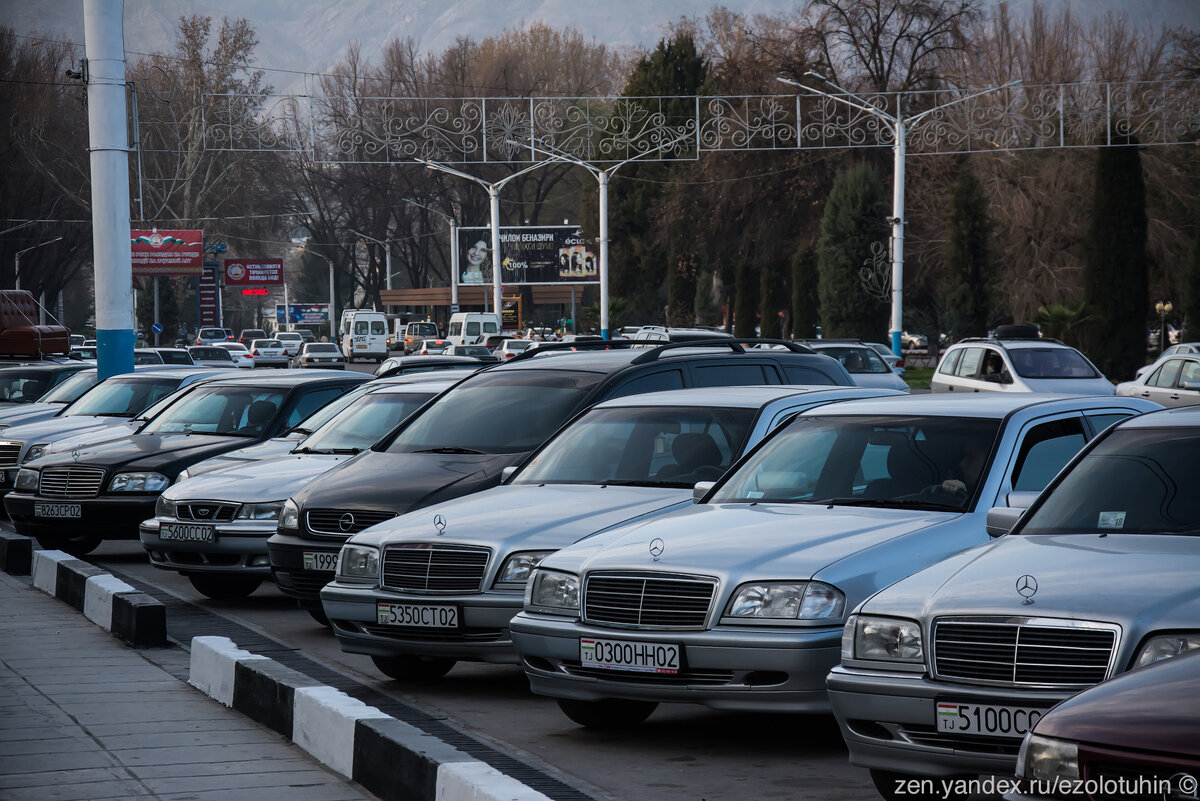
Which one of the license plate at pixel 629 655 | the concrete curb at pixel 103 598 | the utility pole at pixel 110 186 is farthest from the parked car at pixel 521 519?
the utility pole at pixel 110 186

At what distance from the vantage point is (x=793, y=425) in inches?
307

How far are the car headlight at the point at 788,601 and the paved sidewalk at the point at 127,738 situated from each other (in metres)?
1.68

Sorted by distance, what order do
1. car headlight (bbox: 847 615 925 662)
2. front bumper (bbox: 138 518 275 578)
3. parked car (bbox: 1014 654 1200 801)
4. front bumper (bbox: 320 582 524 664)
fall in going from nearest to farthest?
1. parked car (bbox: 1014 654 1200 801)
2. car headlight (bbox: 847 615 925 662)
3. front bumper (bbox: 320 582 524 664)
4. front bumper (bbox: 138 518 275 578)

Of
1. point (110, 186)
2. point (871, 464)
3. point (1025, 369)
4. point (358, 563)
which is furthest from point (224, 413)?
point (1025, 369)

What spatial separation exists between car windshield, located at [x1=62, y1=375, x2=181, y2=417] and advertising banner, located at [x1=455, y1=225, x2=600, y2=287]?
70020 mm

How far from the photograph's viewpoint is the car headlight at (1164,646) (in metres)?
4.66

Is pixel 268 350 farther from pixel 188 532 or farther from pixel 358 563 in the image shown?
pixel 358 563

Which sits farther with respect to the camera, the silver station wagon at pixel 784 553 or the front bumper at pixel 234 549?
the front bumper at pixel 234 549

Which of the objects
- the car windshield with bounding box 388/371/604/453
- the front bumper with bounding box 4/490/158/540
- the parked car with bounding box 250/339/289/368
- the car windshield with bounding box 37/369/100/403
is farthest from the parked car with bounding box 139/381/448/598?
the parked car with bounding box 250/339/289/368

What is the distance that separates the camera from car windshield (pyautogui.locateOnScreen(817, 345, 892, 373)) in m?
26.1

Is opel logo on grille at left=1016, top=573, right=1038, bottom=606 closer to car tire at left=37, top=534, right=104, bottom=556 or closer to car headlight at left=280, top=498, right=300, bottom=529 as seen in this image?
car headlight at left=280, top=498, right=300, bottom=529

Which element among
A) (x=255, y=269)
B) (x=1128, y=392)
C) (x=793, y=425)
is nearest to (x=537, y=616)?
(x=793, y=425)

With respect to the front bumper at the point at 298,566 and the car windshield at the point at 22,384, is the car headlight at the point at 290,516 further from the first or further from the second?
the car windshield at the point at 22,384

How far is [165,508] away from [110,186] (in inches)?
408
